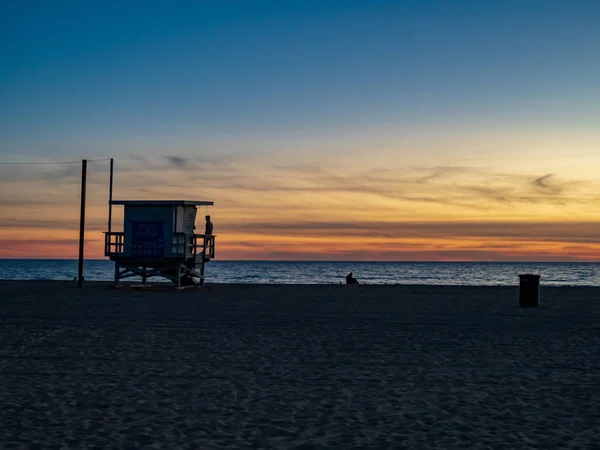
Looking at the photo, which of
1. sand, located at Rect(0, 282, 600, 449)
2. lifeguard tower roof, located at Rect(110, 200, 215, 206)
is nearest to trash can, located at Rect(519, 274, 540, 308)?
sand, located at Rect(0, 282, 600, 449)

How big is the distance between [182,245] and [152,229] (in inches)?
59.1

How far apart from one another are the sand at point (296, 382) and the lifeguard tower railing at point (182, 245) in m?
12.8

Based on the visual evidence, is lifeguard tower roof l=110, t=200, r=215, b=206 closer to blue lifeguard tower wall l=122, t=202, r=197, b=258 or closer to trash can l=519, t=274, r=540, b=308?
blue lifeguard tower wall l=122, t=202, r=197, b=258

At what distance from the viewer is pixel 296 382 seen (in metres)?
9.54

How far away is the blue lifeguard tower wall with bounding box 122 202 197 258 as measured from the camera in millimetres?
31594

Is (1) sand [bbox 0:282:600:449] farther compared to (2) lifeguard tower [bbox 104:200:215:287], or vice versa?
(2) lifeguard tower [bbox 104:200:215:287]

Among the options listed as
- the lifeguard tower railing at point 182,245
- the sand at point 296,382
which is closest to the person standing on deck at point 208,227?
the lifeguard tower railing at point 182,245

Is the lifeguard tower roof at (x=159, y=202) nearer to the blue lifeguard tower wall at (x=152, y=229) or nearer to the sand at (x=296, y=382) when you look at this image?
the blue lifeguard tower wall at (x=152, y=229)

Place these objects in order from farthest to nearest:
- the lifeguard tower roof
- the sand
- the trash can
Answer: the lifeguard tower roof, the trash can, the sand

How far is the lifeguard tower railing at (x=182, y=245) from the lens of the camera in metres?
31.8

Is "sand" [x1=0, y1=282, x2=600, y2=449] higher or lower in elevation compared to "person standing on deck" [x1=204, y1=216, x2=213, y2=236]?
lower

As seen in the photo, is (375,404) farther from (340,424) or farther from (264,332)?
(264,332)

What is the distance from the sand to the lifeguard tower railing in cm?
1284

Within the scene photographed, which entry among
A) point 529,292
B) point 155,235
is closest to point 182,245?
point 155,235
